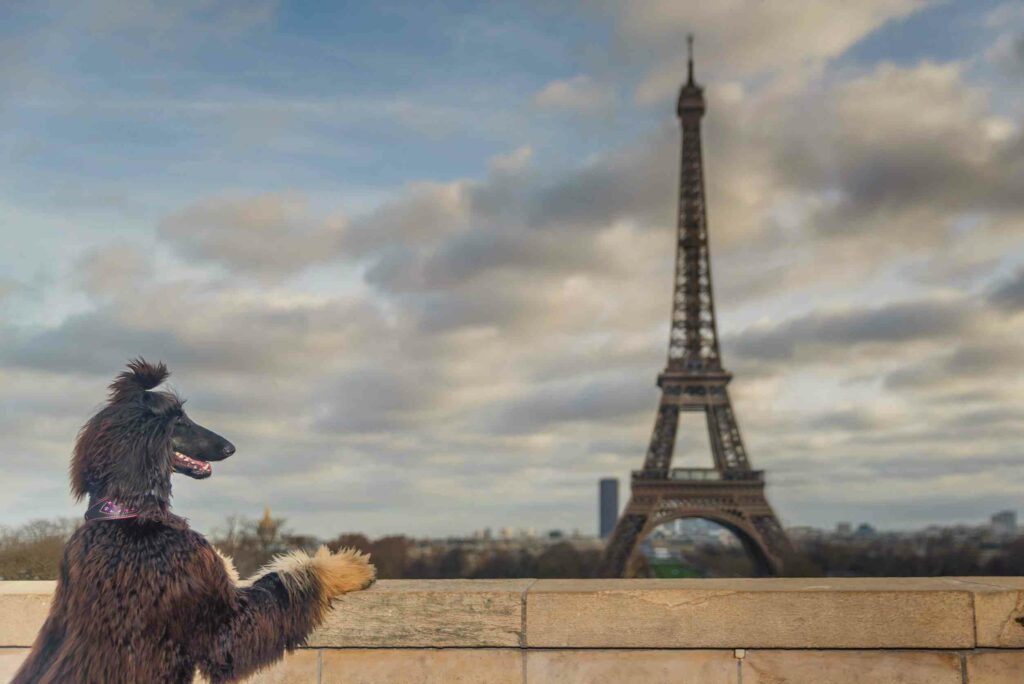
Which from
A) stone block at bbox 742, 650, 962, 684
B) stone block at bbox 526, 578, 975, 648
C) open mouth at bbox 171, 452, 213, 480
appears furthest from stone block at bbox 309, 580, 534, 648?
open mouth at bbox 171, 452, 213, 480

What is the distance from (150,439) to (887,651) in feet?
13.3

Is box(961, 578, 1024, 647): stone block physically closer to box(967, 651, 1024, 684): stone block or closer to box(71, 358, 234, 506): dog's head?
box(967, 651, 1024, 684): stone block

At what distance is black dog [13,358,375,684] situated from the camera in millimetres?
4637

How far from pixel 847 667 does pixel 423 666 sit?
2.32 metres

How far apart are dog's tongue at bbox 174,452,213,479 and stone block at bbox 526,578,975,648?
2.13 m

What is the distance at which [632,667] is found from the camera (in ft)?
20.7

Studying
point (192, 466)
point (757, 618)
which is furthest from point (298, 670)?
point (757, 618)

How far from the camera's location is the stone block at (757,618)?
6238 millimetres

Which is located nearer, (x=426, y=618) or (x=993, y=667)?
(x=993, y=667)

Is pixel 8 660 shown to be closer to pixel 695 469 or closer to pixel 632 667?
pixel 632 667

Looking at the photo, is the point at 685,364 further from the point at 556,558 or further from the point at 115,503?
the point at 115,503

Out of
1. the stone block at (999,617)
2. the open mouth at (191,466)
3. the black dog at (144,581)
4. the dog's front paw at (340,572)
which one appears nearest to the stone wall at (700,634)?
the stone block at (999,617)

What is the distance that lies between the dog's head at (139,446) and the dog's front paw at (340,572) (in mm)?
677

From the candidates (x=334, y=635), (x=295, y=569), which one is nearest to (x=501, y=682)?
(x=334, y=635)
